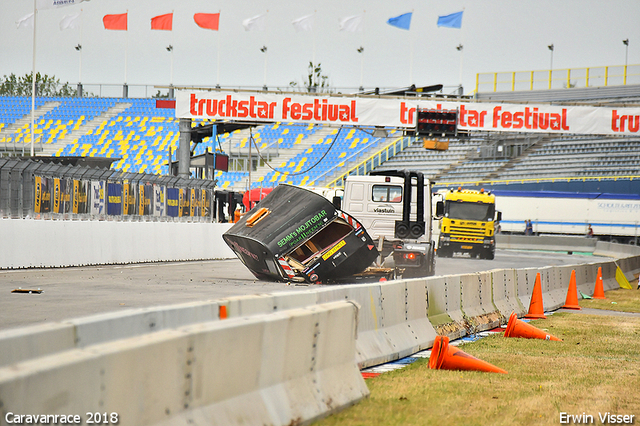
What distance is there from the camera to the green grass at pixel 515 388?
20.2ft

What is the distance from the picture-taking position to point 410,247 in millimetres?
20891

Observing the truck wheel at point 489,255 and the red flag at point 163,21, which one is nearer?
the truck wheel at point 489,255

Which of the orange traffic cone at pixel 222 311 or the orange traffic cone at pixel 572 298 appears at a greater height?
the orange traffic cone at pixel 222 311

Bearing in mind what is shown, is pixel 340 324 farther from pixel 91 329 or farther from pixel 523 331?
pixel 523 331

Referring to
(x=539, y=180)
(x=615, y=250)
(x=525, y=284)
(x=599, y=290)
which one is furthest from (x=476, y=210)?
(x=539, y=180)

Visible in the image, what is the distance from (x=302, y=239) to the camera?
17.1 m

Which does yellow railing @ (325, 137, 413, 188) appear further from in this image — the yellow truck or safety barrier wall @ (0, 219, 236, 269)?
safety barrier wall @ (0, 219, 236, 269)

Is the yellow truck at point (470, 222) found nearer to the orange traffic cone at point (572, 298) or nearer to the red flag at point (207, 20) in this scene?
the red flag at point (207, 20)

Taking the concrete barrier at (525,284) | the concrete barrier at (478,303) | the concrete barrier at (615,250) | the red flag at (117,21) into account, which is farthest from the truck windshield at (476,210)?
the red flag at (117,21)

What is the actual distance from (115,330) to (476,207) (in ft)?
106

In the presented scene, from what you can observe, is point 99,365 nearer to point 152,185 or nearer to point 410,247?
point 410,247

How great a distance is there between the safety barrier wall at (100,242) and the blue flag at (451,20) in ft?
83.7

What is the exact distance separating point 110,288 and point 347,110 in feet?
76.7

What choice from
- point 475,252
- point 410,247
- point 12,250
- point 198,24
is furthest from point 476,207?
point 12,250
